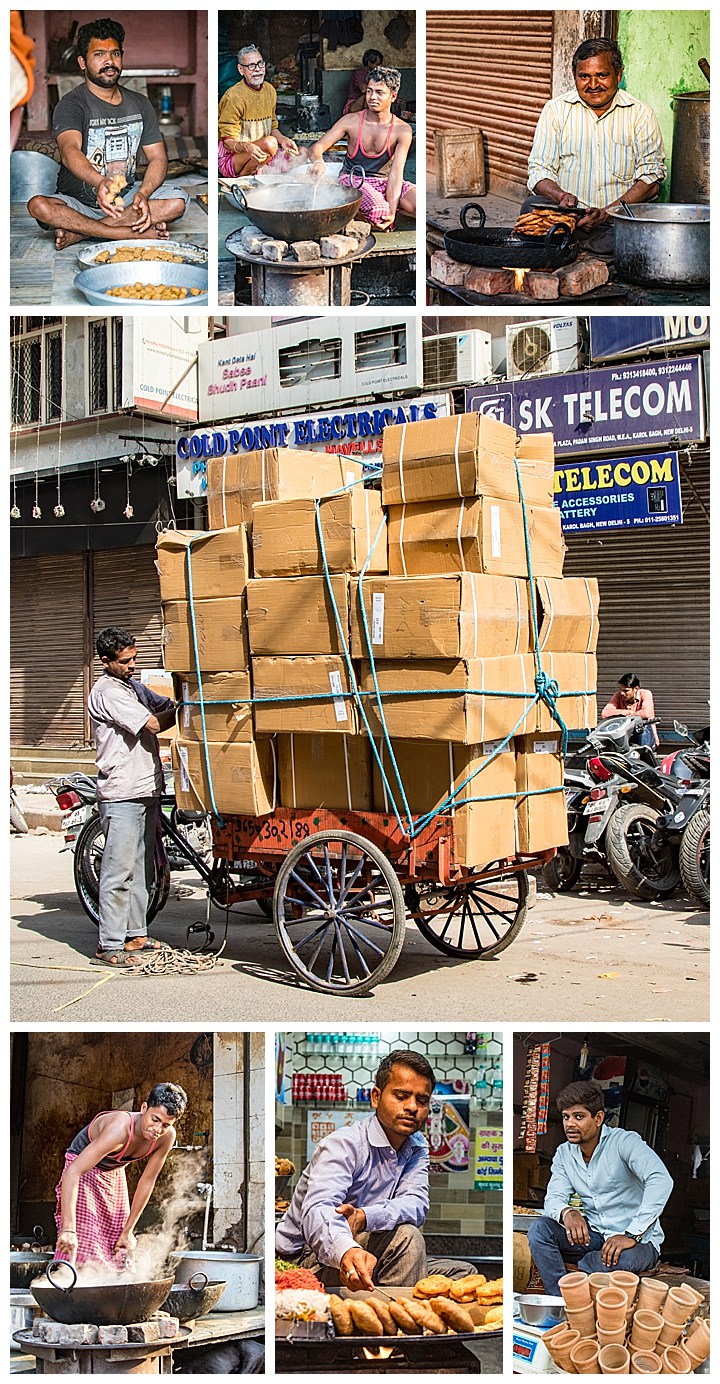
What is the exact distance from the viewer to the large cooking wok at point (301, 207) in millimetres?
8594

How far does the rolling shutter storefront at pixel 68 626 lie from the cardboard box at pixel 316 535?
10.8m

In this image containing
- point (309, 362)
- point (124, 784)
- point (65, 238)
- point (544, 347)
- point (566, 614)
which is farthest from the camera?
point (309, 362)

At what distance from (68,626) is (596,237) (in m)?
11.2

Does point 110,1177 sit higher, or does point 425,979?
point 425,979

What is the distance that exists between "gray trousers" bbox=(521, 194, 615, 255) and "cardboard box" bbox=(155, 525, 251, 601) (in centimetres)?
398

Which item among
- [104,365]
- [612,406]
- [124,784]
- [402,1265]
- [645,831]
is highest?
[104,365]

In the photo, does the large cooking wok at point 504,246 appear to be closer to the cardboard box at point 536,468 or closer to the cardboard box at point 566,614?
the cardboard box at point 536,468

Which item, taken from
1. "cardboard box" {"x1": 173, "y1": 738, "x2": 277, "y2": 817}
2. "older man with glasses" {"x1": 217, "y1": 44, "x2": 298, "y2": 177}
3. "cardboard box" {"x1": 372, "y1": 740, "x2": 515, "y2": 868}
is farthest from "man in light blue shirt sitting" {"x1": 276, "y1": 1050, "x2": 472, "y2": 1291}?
"older man with glasses" {"x1": 217, "y1": 44, "x2": 298, "y2": 177}

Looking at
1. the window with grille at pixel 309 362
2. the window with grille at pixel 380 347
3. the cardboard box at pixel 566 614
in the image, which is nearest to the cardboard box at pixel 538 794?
the cardboard box at pixel 566 614

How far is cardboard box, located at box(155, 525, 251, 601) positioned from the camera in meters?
6.73

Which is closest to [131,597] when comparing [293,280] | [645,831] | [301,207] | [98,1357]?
[293,280]

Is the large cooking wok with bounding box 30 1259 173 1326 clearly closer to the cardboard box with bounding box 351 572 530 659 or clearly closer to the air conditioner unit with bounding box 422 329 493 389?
the cardboard box with bounding box 351 572 530 659

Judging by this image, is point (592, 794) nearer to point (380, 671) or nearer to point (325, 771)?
point (325, 771)

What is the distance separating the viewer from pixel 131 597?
17609 mm
